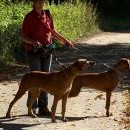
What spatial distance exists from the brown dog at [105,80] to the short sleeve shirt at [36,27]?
4.21 feet

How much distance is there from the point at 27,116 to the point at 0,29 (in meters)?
8.00

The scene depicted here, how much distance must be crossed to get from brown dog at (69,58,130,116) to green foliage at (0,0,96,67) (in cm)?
664

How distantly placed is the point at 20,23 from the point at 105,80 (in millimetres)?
10487

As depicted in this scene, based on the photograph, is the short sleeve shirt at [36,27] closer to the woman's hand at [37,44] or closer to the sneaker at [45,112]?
the woman's hand at [37,44]

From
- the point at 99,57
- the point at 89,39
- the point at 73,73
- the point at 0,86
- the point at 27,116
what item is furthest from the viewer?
the point at 89,39

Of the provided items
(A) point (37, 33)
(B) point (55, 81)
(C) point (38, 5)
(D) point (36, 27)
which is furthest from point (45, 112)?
(C) point (38, 5)

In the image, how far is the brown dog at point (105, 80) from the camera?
10.3 metres

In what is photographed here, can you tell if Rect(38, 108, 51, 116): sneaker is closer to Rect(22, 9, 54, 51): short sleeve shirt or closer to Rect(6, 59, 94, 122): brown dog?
Rect(6, 59, 94, 122): brown dog

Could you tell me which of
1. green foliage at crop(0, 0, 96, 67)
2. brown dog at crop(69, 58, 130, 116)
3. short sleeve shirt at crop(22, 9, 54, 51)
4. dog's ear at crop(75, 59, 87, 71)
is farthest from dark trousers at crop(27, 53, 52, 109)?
green foliage at crop(0, 0, 96, 67)

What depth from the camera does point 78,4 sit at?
105 ft

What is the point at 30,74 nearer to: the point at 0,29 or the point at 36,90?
the point at 36,90

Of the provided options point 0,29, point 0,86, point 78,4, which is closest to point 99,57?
point 0,29

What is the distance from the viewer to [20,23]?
20.4m

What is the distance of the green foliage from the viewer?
58.9 ft
